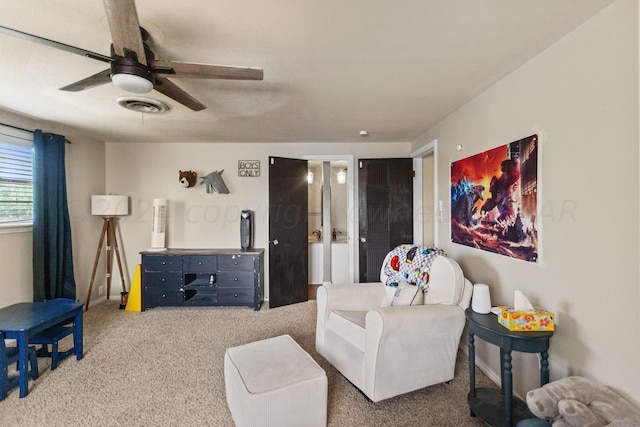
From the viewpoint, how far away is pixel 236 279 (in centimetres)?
386

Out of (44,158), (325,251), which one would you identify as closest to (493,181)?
(325,251)

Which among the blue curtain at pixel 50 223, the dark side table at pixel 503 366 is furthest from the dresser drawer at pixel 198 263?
the dark side table at pixel 503 366

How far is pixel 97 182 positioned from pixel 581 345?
5336mm

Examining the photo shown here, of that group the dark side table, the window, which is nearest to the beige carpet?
the dark side table

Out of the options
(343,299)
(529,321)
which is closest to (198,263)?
(343,299)

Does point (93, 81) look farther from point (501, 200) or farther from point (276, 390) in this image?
point (501, 200)

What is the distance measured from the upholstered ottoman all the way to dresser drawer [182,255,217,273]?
213cm

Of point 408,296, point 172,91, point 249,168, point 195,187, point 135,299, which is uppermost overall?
point 172,91

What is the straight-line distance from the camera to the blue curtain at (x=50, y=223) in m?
3.09

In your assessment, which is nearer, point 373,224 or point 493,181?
point 493,181

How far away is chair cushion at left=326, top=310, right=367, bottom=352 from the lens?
205 centimetres

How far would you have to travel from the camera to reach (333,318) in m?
2.36

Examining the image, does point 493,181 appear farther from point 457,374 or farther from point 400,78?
point 457,374

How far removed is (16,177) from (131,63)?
106 inches
